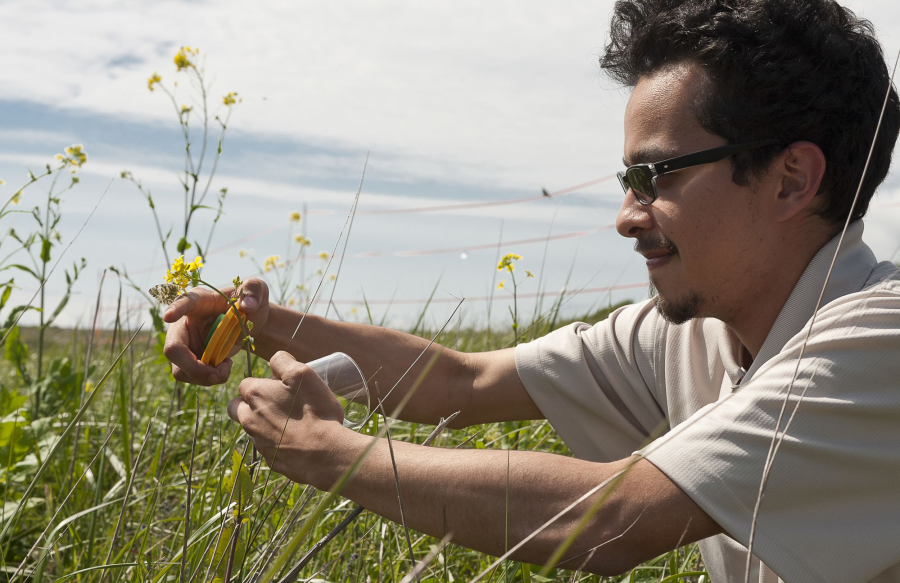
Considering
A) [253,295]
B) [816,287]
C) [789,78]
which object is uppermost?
[789,78]

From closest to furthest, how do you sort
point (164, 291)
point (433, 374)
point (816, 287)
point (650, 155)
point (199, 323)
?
point (164, 291) → point (816, 287) → point (650, 155) → point (199, 323) → point (433, 374)

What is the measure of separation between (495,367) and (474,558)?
0.52 m

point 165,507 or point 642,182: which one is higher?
point 642,182

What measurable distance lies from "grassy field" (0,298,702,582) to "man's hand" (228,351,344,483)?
5 cm

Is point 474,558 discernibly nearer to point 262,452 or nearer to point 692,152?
point 262,452

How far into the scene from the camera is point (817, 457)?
1.25 m

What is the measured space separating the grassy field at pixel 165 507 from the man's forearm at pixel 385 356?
5.3 inches

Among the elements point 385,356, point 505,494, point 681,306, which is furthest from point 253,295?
point 681,306

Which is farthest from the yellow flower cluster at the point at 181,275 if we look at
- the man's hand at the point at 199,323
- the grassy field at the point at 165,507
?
the man's hand at the point at 199,323

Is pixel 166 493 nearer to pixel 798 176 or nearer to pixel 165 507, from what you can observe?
pixel 165 507

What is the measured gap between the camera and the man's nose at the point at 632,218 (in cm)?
174

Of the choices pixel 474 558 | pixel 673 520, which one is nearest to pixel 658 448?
pixel 673 520

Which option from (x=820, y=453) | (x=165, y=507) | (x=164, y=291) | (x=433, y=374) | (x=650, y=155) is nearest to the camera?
(x=820, y=453)

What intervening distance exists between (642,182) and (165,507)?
4.77ft
